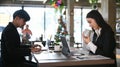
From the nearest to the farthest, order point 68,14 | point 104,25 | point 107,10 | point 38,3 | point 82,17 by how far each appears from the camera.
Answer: point 104,25 < point 107,10 < point 68,14 < point 38,3 < point 82,17

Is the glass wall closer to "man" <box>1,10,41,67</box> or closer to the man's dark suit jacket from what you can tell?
"man" <box>1,10,41,67</box>

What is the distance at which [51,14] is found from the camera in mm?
14219

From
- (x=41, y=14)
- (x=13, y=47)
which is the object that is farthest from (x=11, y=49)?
(x=41, y=14)

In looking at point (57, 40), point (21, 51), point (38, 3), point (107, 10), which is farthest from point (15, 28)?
point (38, 3)

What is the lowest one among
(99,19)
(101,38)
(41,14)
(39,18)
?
(101,38)

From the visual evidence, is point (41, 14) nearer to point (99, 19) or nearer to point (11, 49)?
point (11, 49)

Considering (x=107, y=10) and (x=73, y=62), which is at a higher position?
(x=107, y=10)

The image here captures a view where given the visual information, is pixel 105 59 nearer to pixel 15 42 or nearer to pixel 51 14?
pixel 15 42

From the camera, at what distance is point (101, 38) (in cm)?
289

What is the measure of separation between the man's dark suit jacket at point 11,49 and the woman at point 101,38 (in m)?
0.88

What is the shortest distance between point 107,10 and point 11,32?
9.63ft

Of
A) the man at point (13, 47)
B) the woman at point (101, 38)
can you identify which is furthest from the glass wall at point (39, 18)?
the woman at point (101, 38)

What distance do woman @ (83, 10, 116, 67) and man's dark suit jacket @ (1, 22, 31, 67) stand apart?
0.88 m

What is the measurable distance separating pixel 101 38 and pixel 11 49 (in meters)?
1.14
